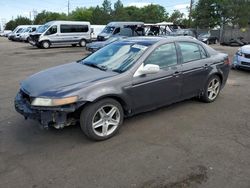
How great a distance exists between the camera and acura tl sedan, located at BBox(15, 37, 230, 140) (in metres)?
3.91

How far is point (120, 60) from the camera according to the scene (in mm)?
4770

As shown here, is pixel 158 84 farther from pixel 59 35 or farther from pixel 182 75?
pixel 59 35

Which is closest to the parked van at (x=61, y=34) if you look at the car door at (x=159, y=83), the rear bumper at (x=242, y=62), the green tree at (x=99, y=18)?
the rear bumper at (x=242, y=62)

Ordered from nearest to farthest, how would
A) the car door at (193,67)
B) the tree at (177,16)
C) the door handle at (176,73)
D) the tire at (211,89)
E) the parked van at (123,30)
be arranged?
1. the door handle at (176,73)
2. the car door at (193,67)
3. the tire at (211,89)
4. the parked van at (123,30)
5. the tree at (177,16)

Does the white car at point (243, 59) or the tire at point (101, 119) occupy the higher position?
the white car at point (243, 59)

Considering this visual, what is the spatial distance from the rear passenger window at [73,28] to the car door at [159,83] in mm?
20523

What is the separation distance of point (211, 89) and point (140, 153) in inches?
115

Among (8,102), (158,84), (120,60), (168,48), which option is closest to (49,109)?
(120,60)

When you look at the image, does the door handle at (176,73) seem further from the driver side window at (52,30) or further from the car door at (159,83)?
the driver side window at (52,30)

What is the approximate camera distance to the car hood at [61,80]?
12.9ft

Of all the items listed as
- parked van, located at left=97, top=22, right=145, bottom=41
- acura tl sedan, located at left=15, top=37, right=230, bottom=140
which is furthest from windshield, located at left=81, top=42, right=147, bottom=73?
parked van, located at left=97, top=22, right=145, bottom=41

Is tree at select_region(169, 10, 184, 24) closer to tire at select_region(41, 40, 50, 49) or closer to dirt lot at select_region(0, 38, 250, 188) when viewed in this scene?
tire at select_region(41, 40, 50, 49)

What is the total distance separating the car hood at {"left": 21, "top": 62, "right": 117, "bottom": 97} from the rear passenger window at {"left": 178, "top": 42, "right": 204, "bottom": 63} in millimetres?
1643

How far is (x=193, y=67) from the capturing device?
537cm
